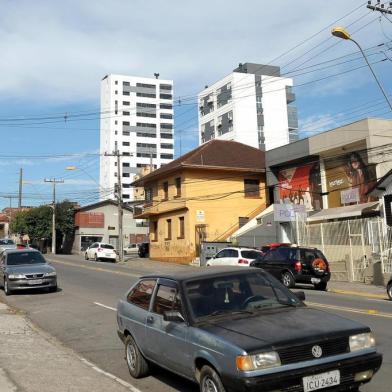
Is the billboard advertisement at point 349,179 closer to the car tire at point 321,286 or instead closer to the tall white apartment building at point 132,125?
the car tire at point 321,286

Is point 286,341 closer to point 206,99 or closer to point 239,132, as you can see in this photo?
point 239,132

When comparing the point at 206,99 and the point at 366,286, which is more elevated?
the point at 206,99

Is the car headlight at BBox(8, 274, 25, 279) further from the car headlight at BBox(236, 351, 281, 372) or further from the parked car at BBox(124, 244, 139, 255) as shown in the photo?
the parked car at BBox(124, 244, 139, 255)

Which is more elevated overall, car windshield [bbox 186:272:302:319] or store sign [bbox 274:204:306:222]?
store sign [bbox 274:204:306:222]

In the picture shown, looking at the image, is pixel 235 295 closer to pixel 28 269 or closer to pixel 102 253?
pixel 28 269

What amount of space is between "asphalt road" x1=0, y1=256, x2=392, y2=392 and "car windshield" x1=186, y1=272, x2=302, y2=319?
4.32 ft

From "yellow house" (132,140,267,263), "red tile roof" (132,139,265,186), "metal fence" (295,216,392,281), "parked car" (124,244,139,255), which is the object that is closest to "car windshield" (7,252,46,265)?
"metal fence" (295,216,392,281)

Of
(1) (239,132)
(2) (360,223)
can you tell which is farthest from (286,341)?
(1) (239,132)

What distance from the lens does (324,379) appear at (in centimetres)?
506

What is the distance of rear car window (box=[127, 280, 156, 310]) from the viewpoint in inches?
282

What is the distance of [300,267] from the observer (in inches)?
822

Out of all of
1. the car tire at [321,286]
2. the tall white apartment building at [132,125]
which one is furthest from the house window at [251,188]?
the tall white apartment building at [132,125]

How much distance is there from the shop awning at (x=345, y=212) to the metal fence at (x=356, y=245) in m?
2.51

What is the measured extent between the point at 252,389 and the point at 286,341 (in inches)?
21.3
